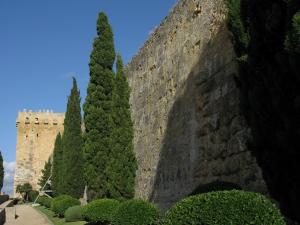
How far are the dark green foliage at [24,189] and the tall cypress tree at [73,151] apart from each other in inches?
1037

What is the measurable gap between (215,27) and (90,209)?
7081 mm

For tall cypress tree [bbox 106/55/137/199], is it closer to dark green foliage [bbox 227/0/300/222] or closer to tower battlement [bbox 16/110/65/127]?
dark green foliage [bbox 227/0/300/222]

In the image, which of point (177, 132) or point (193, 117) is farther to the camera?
point (177, 132)

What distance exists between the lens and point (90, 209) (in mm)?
14508

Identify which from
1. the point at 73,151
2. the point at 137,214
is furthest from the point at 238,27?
the point at 73,151

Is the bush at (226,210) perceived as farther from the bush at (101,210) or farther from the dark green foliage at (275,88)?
the bush at (101,210)

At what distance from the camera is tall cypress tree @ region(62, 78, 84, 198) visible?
Result: 2652cm

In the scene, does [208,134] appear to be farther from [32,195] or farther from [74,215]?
[32,195]

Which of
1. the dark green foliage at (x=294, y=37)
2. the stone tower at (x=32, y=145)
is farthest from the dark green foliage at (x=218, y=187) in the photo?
the stone tower at (x=32, y=145)

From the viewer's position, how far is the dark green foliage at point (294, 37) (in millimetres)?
4219

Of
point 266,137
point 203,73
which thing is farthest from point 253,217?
point 203,73

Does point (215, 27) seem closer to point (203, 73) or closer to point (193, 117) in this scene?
point (203, 73)

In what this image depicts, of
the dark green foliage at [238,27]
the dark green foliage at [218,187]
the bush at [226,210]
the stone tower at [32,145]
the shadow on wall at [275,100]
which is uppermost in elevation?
the stone tower at [32,145]

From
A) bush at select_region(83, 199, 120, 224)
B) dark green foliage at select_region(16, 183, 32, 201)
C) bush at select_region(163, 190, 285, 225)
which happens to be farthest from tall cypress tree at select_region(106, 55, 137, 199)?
dark green foliage at select_region(16, 183, 32, 201)
